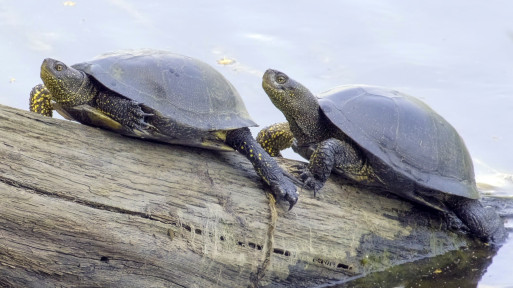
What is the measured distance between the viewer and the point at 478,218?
16.2ft

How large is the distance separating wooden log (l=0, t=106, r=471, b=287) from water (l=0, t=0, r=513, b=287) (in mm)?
2674

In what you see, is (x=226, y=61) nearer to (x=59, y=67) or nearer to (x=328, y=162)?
(x=328, y=162)

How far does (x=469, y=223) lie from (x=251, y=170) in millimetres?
1538

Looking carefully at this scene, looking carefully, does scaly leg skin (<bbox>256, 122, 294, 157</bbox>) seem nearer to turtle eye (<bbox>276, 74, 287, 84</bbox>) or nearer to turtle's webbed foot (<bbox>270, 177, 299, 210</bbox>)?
turtle eye (<bbox>276, 74, 287, 84</bbox>)

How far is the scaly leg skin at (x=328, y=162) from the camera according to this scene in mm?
4574

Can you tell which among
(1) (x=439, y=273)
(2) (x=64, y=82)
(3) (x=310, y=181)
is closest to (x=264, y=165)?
(3) (x=310, y=181)

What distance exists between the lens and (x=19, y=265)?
371 cm

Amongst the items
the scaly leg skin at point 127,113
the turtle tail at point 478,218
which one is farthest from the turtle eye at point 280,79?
the turtle tail at point 478,218

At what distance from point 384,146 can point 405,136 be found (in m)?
0.17

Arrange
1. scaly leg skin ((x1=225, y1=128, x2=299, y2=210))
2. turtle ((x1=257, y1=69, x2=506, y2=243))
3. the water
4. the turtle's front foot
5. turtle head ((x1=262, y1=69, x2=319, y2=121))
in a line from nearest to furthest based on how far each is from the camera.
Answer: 1. scaly leg skin ((x1=225, y1=128, x2=299, y2=210))
2. the turtle's front foot
3. turtle ((x1=257, y1=69, x2=506, y2=243))
4. turtle head ((x1=262, y1=69, x2=319, y2=121))
5. the water

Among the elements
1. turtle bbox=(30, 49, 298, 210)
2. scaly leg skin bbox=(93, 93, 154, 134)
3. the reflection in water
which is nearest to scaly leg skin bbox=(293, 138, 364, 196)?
turtle bbox=(30, 49, 298, 210)

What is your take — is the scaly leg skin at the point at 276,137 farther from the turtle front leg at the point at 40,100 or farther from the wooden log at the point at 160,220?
the turtle front leg at the point at 40,100

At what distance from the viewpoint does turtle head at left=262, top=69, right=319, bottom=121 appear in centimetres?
484

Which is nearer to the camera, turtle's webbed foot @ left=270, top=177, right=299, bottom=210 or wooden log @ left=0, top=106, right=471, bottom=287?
wooden log @ left=0, top=106, right=471, bottom=287
